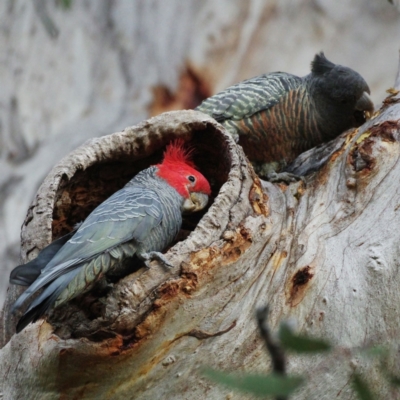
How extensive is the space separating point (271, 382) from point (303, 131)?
7.38ft

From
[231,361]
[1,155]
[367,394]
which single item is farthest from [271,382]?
[1,155]

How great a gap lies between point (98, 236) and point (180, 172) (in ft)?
2.11

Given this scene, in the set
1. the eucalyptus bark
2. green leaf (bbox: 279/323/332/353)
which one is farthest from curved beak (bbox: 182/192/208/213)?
green leaf (bbox: 279/323/332/353)

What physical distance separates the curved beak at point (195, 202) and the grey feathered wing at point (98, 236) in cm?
22

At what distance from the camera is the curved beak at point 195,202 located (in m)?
2.55

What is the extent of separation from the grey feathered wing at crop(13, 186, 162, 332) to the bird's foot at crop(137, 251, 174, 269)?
0.31 feet

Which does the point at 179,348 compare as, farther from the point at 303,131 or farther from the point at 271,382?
the point at 303,131

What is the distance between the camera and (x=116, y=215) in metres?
2.14

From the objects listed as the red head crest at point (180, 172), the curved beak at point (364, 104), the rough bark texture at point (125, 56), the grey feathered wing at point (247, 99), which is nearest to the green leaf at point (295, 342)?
the red head crest at point (180, 172)

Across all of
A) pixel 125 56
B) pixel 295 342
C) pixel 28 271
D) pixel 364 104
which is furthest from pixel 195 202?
pixel 125 56

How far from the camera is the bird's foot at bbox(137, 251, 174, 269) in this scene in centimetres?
201

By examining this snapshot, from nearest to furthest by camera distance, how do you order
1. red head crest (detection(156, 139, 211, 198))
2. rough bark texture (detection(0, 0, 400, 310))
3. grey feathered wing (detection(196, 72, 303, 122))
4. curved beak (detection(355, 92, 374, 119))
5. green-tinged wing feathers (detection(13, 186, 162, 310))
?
green-tinged wing feathers (detection(13, 186, 162, 310)) → red head crest (detection(156, 139, 211, 198)) → grey feathered wing (detection(196, 72, 303, 122)) → curved beak (detection(355, 92, 374, 119)) → rough bark texture (detection(0, 0, 400, 310))

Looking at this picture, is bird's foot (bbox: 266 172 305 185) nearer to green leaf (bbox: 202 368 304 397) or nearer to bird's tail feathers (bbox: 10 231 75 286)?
bird's tail feathers (bbox: 10 231 75 286)

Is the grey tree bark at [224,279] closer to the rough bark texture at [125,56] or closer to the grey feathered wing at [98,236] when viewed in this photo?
the grey feathered wing at [98,236]
